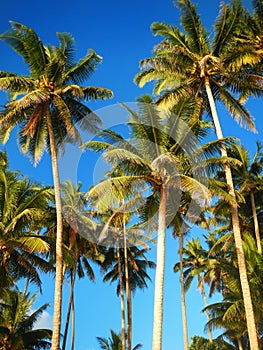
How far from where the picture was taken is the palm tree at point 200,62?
1961cm

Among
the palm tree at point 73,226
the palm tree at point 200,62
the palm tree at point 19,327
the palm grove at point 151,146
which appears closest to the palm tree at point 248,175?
→ the palm grove at point 151,146

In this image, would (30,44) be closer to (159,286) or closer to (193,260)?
(159,286)

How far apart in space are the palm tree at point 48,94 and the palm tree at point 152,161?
8.81ft

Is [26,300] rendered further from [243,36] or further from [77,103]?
[243,36]

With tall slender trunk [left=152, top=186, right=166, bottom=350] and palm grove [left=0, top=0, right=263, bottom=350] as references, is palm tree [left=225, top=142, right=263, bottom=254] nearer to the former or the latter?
palm grove [left=0, top=0, right=263, bottom=350]

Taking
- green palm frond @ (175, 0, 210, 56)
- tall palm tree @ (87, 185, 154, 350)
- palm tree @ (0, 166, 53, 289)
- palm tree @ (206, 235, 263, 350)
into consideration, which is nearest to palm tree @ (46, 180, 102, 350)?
tall palm tree @ (87, 185, 154, 350)

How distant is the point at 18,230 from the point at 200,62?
1126 cm

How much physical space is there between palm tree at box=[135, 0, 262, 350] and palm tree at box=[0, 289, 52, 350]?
1407cm

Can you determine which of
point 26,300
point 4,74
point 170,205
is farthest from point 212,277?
point 4,74

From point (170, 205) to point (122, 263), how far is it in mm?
18997

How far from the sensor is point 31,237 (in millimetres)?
17000

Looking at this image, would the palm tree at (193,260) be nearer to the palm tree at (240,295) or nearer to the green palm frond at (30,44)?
the palm tree at (240,295)

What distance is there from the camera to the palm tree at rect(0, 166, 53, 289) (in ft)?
57.2

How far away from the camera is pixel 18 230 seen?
18281mm
